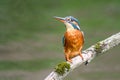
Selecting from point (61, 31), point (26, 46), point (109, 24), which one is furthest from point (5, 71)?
point (109, 24)

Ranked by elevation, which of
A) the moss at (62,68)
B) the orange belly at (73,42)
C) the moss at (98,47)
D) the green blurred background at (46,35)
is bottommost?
the moss at (62,68)

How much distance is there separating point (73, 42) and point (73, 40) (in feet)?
0.07

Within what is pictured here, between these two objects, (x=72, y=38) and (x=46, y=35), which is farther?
(x=46, y=35)

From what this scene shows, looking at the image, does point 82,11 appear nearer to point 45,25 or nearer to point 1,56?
point 45,25

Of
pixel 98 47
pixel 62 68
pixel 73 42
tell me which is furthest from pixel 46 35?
pixel 62 68

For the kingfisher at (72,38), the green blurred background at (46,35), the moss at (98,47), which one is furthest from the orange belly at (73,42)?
the green blurred background at (46,35)

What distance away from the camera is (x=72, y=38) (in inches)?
267

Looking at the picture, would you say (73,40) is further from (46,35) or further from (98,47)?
(46,35)

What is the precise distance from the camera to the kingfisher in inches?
265

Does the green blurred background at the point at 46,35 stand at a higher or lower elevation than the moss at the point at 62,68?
higher

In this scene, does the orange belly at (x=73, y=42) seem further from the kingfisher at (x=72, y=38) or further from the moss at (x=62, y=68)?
the moss at (x=62, y=68)

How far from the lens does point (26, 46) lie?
13.5 meters

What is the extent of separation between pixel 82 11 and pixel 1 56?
4.44m

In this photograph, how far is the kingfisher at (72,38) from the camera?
6719 mm
